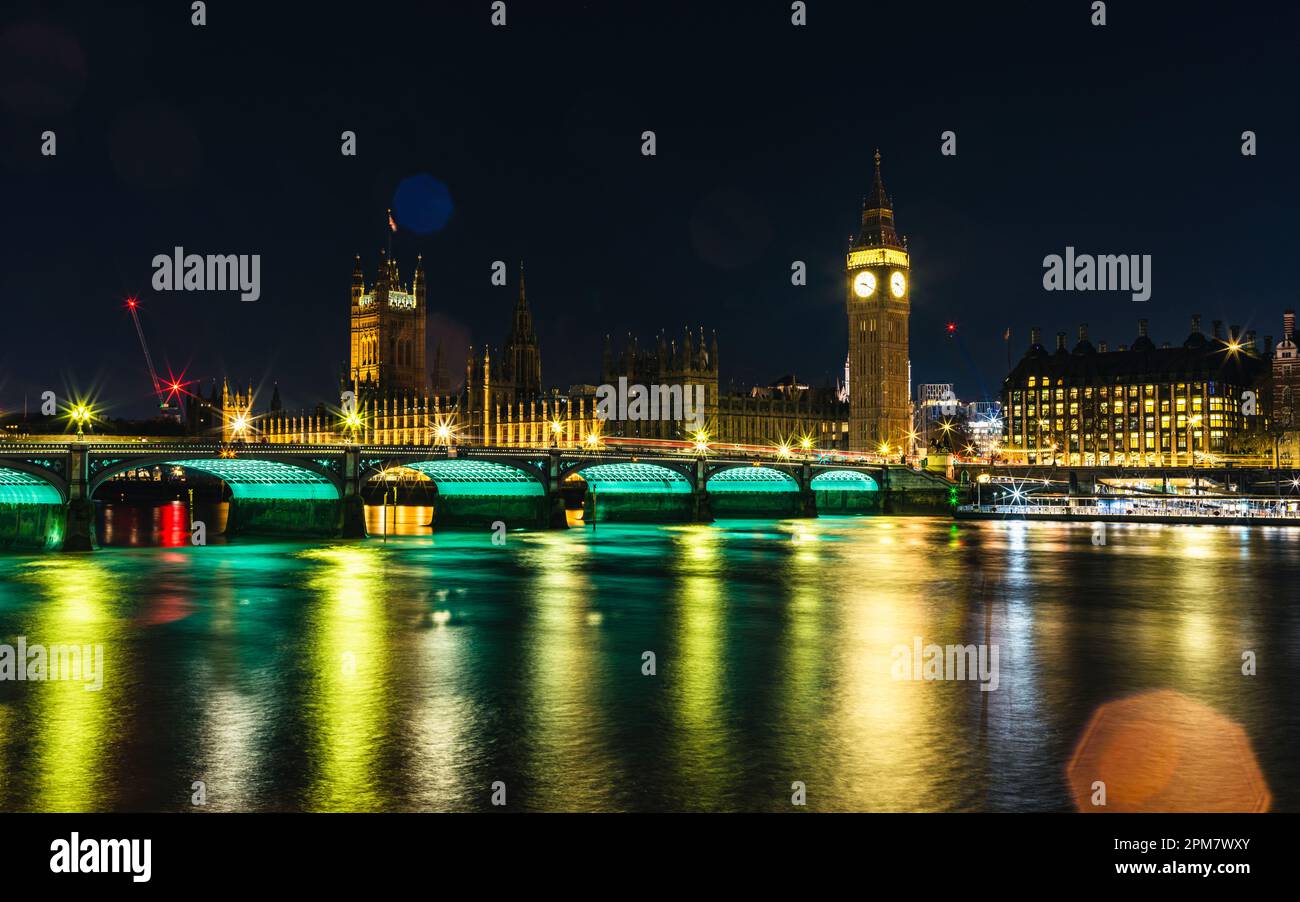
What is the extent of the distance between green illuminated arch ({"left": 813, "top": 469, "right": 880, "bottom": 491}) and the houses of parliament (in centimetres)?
1679

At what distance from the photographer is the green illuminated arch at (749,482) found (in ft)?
359

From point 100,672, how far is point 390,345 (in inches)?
6482

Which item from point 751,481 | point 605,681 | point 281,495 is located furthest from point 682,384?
point 605,681

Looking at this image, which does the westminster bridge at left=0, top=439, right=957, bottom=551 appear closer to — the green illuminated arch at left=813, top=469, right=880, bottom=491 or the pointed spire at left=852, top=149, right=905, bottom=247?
the green illuminated arch at left=813, top=469, right=880, bottom=491

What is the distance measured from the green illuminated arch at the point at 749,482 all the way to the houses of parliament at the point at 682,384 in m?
13.9

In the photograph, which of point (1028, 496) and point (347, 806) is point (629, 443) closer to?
point (1028, 496)

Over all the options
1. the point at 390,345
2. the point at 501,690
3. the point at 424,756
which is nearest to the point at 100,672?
the point at 501,690

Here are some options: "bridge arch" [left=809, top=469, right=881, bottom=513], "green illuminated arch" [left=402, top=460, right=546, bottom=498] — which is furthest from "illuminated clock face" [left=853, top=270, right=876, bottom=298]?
"green illuminated arch" [left=402, top=460, right=546, bottom=498]

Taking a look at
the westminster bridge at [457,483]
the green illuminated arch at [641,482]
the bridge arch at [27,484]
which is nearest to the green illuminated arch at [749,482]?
the westminster bridge at [457,483]

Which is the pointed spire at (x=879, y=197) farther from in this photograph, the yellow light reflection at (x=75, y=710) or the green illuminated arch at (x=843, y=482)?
the yellow light reflection at (x=75, y=710)

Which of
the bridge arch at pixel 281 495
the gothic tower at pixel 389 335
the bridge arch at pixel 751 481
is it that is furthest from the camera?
the gothic tower at pixel 389 335

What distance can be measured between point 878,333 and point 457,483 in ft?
256

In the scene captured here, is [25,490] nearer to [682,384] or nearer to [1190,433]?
[682,384]

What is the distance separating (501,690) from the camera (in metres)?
24.3
